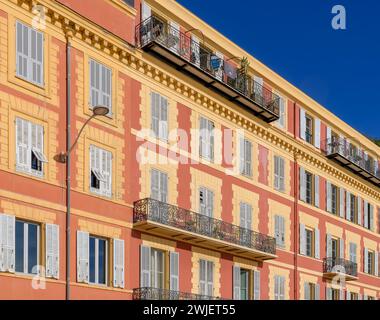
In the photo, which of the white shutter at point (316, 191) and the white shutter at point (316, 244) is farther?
the white shutter at point (316, 191)

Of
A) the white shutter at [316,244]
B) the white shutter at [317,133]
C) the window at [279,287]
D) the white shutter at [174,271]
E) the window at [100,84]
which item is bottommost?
the window at [279,287]

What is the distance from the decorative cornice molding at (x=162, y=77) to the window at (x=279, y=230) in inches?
164

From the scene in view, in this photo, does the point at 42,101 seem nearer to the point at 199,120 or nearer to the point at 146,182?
the point at 146,182

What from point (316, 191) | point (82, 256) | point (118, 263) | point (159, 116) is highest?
point (159, 116)

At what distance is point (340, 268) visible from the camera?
152ft

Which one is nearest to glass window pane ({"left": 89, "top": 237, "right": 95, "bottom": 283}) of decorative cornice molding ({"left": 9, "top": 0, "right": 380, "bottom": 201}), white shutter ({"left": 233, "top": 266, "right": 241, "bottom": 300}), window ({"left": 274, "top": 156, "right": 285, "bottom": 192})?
decorative cornice molding ({"left": 9, "top": 0, "right": 380, "bottom": 201})

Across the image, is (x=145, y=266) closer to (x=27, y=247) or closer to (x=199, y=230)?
(x=199, y=230)

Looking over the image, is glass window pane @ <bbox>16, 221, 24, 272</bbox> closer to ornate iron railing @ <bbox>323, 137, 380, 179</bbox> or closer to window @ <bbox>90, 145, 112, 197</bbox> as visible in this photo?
window @ <bbox>90, 145, 112, 197</bbox>

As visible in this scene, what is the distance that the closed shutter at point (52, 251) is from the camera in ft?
81.5

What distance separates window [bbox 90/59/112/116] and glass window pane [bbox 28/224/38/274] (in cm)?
568

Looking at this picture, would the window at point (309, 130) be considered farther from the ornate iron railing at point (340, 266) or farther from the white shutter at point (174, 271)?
the white shutter at point (174, 271)

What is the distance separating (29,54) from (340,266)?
27888 millimetres

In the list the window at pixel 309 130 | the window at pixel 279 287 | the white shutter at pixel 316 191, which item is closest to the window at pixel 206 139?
the window at pixel 279 287

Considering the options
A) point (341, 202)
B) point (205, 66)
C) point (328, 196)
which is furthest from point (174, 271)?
point (341, 202)
